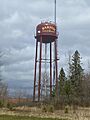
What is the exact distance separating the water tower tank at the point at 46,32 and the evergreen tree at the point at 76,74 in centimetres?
1115

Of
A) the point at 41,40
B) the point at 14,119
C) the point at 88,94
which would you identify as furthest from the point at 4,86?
the point at 14,119

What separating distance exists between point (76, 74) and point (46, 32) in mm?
15135

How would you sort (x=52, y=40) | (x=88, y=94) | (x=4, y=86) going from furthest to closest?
(x=4, y=86), (x=52, y=40), (x=88, y=94)

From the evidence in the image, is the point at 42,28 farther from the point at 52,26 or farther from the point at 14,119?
the point at 14,119

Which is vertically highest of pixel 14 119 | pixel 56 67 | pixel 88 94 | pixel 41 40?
pixel 41 40

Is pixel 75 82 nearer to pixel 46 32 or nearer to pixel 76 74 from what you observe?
pixel 76 74

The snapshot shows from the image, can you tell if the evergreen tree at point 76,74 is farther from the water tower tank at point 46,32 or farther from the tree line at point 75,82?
the water tower tank at point 46,32

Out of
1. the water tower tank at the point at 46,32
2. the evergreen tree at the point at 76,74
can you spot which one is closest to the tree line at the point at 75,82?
the evergreen tree at the point at 76,74

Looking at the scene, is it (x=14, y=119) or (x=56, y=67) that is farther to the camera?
(x=56, y=67)

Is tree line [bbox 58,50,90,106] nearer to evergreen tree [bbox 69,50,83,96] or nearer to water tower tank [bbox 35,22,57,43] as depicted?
evergreen tree [bbox 69,50,83,96]

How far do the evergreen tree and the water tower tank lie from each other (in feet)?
36.6

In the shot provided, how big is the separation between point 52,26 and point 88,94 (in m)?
17.0

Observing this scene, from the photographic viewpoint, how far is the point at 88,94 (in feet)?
241

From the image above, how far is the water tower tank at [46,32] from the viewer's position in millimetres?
77750
